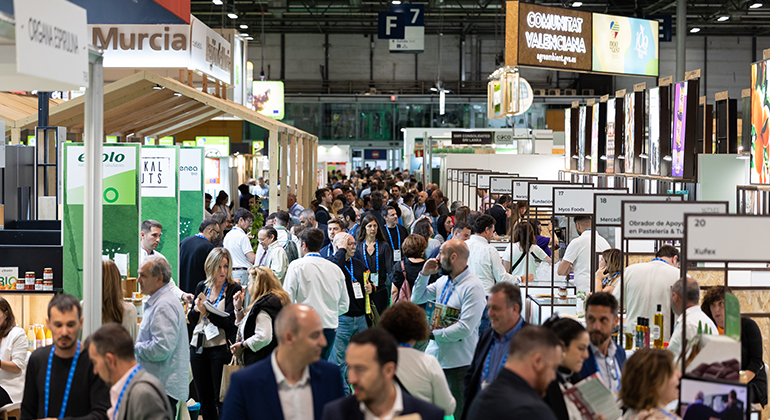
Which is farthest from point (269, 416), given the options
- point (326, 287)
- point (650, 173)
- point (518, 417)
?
point (650, 173)

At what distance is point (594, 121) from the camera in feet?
43.2

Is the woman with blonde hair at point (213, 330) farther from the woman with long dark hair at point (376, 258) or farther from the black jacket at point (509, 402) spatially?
the black jacket at point (509, 402)

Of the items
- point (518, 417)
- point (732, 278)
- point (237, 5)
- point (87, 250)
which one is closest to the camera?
point (518, 417)

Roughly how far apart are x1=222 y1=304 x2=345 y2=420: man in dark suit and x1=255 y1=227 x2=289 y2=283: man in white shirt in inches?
155

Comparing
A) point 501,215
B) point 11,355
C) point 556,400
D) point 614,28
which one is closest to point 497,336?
point 556,400

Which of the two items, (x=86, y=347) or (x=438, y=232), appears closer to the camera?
(x=86, y=347)

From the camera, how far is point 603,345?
355 centimetres

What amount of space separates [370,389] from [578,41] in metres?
8.51

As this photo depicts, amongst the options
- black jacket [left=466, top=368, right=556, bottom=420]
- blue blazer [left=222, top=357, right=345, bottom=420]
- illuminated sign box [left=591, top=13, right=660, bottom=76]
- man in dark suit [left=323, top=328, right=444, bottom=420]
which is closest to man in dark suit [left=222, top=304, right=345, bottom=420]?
blue blazer [left=222, top=357, right=345, bottom=420]

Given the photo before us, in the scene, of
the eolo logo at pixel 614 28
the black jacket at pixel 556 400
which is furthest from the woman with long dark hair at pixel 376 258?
the eolo logo at pixel 614 28

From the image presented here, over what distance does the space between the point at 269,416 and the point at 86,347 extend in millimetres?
904

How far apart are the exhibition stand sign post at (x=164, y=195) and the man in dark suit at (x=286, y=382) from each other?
4.93 metres

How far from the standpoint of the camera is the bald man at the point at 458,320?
459 cm

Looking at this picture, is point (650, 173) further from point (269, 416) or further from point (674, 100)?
point (269, 416)
